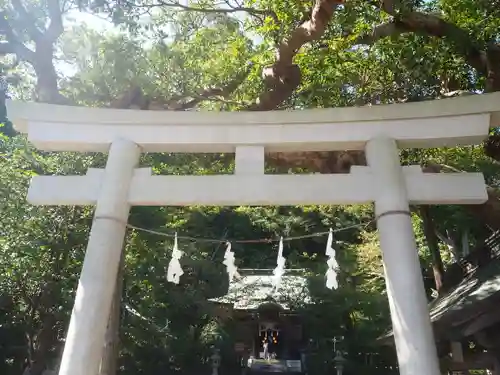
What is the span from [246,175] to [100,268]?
1408 millimetres

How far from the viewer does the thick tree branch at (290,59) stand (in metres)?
4.89

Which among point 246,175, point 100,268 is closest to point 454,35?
point 246,175

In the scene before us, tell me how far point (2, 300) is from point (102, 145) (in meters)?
7.22

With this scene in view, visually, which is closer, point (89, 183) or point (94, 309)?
point (94, 309)

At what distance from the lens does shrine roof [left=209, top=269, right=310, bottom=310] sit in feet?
45.4

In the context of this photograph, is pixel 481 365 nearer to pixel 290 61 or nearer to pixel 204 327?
pixel 290 61

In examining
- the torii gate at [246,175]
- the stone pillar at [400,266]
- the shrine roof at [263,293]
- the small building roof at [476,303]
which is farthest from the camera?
the shrine roof at [263,293]

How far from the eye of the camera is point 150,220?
1102 centimetres

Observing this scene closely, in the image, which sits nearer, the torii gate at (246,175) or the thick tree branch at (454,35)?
the torii gate at (246,175)

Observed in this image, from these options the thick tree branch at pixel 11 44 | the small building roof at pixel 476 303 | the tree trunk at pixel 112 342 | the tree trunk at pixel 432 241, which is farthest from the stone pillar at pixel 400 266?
the tree trunk at pixel 432 241

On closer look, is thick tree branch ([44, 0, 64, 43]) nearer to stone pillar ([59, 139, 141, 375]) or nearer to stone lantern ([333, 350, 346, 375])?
stone pillar ([59, 139, 141, 375])

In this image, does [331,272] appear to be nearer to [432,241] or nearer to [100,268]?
[100,268]

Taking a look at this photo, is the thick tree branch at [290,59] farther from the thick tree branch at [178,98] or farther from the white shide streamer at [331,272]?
the white shide streamer at [331,272]

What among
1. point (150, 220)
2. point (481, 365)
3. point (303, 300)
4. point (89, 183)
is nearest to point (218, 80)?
point (89, 183)
